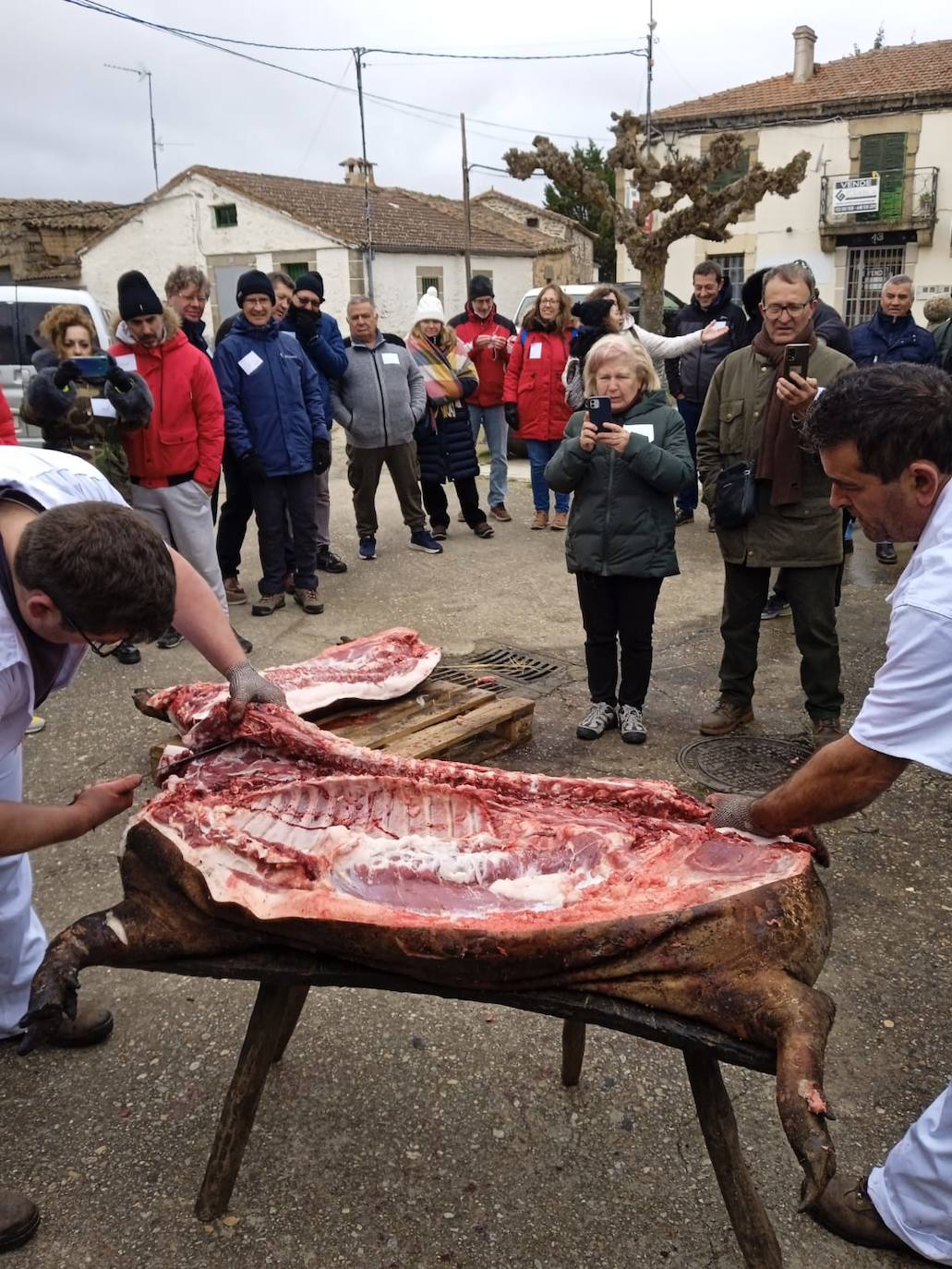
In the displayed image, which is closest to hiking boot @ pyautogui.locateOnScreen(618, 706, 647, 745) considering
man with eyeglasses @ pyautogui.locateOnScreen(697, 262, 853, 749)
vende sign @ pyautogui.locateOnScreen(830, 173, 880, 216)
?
man with eyeglasses @ pyautogui.locateOnScreen(697, 262, 853, 749)

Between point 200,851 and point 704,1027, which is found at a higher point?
point 200,851

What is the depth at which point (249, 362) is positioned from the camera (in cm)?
642

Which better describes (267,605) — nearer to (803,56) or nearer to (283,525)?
(283,525)

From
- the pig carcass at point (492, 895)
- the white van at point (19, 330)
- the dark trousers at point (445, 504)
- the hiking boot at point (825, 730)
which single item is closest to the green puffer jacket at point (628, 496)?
the hiking boot at point (825, 730)

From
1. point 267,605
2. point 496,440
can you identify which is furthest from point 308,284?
point 496,440

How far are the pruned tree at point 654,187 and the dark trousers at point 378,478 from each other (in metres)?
10.3

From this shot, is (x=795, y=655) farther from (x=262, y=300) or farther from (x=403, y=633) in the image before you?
(x=262, y=300)

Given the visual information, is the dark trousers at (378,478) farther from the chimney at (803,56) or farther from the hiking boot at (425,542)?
the chimney at (803,56)

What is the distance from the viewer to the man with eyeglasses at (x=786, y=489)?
173 inches

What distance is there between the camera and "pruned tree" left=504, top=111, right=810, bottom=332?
1742 centimetres

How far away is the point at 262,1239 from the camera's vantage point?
226 centimetres

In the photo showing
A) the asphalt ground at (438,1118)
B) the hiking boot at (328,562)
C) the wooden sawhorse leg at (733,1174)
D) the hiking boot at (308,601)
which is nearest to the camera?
the wooden sawhorse leg at (733,1174)

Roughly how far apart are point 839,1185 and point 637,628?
2.74m

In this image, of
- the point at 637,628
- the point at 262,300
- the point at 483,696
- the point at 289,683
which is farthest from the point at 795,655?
the point at 262,300
